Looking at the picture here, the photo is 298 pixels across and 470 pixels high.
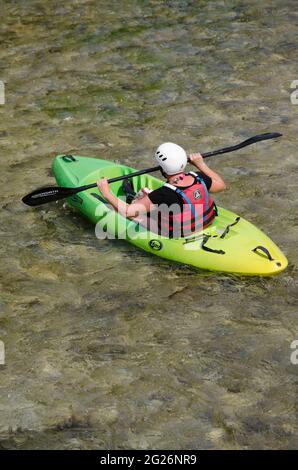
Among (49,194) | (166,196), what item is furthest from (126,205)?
(49,194)

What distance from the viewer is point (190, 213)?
699cm

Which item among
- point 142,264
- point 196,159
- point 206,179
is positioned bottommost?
point 142,264

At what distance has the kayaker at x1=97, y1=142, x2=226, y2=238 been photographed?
689 centimetres

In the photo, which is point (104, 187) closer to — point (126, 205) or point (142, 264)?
point (126, 205)

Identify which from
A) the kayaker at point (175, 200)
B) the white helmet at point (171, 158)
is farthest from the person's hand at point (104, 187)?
the white helmet at point (171, 158)

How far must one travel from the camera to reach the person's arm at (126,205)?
7109 millimetres

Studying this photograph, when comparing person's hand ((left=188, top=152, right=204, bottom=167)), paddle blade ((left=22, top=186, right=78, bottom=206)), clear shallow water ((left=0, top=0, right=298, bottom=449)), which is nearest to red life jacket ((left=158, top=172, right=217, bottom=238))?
person's hand ((left=188, top=152, right=204, bottom=167))

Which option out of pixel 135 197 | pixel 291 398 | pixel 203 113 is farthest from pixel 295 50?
pixel 291 398

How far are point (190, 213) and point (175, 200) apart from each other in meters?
0.19

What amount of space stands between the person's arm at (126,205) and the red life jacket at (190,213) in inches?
6.1

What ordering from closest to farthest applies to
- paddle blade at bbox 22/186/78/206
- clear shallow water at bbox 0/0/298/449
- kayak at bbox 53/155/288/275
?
clear shallow water at bbox 0/0/298/449 → kayak at bbox 53/155/288/275 → paddle blade at bbox 22/186/78/206

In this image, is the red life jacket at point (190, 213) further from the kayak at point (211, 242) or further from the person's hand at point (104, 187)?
the person's hand at point (104, 187)

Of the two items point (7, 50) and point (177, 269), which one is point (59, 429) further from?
point (7, 50)

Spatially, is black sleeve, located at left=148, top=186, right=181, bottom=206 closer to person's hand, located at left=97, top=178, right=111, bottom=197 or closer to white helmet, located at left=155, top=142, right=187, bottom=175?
white helmet, located at left=155, top=142, right=187, bottom=175
